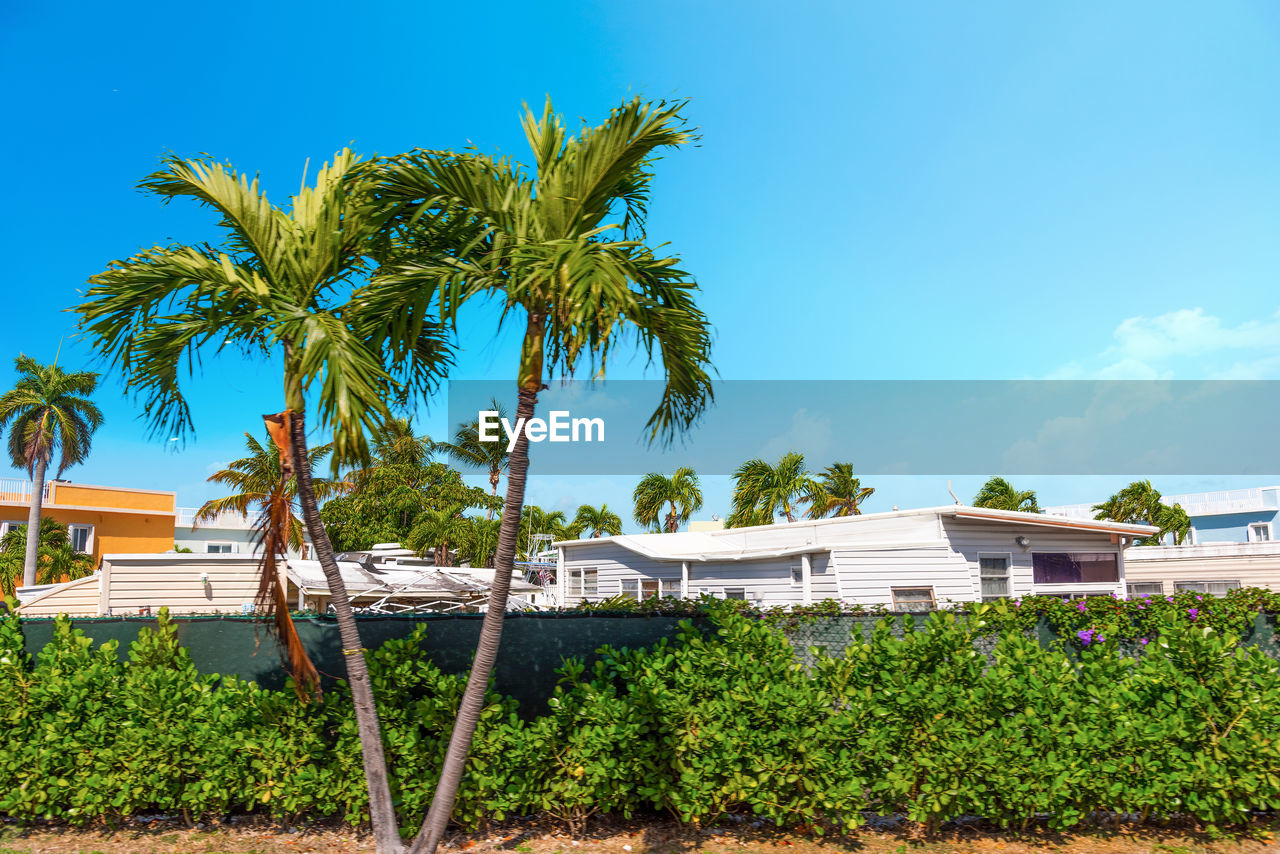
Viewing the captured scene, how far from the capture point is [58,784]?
602 centimetres

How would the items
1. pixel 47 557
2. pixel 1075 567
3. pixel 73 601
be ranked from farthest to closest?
pixel 47 557
pixel 73 601
pixel 1075 567

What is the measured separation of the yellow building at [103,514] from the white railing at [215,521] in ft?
5.63

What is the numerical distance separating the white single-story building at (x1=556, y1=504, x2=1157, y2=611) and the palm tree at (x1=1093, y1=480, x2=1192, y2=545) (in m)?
32.5

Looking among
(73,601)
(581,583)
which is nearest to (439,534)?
(581,583)

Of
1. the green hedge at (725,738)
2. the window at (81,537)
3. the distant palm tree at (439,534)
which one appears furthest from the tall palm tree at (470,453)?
the green hedge at (725,738)

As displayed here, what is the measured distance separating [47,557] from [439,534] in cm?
1546

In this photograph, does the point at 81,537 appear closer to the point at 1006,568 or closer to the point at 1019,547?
the point at 1006,568

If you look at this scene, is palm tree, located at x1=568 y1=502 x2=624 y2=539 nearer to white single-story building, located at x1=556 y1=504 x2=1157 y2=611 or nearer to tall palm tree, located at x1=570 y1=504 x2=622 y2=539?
tall palm tree, located at x1=570 y1=504 x2=622 y2=539

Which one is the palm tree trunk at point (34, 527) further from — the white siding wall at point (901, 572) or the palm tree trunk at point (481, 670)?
the palm tree trunk at point (481, 670)

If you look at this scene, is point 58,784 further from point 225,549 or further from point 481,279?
point 225,549

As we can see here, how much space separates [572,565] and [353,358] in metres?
14.6

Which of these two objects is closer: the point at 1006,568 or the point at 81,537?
the point at 1006,568

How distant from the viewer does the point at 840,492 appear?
1535 inches

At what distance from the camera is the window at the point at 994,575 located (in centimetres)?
1269
